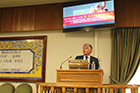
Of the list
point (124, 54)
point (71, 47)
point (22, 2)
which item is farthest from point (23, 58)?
point (124, 54)

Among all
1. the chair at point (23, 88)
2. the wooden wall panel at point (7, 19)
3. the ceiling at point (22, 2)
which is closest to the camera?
the chair at point (23, 88)

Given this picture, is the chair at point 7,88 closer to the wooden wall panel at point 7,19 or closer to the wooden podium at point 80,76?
the wooden wall panel at point 7,19

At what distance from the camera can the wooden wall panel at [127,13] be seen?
4125 mm

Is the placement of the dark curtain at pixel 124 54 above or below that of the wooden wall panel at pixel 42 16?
below

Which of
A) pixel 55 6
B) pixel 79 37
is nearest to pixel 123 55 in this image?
pixel 79 37

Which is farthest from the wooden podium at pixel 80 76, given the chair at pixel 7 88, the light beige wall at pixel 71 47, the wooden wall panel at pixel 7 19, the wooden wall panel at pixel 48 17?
the wooden wall panel at pixel 7 19

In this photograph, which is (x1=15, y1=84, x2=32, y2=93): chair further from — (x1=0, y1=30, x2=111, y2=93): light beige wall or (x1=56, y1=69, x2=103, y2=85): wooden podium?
(x1=56, y1=69, x2=103, y2=85): wooden podium

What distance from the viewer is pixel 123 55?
4113 millimetres

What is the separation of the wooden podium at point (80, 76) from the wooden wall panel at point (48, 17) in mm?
2186

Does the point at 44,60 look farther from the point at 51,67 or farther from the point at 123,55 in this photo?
the point at 123,55

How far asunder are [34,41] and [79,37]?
1.39 metres

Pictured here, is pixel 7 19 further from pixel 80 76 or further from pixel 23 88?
pixel 80 76

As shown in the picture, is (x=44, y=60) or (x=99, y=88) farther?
(x=44, y=60)

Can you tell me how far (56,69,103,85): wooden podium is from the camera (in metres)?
2.54
